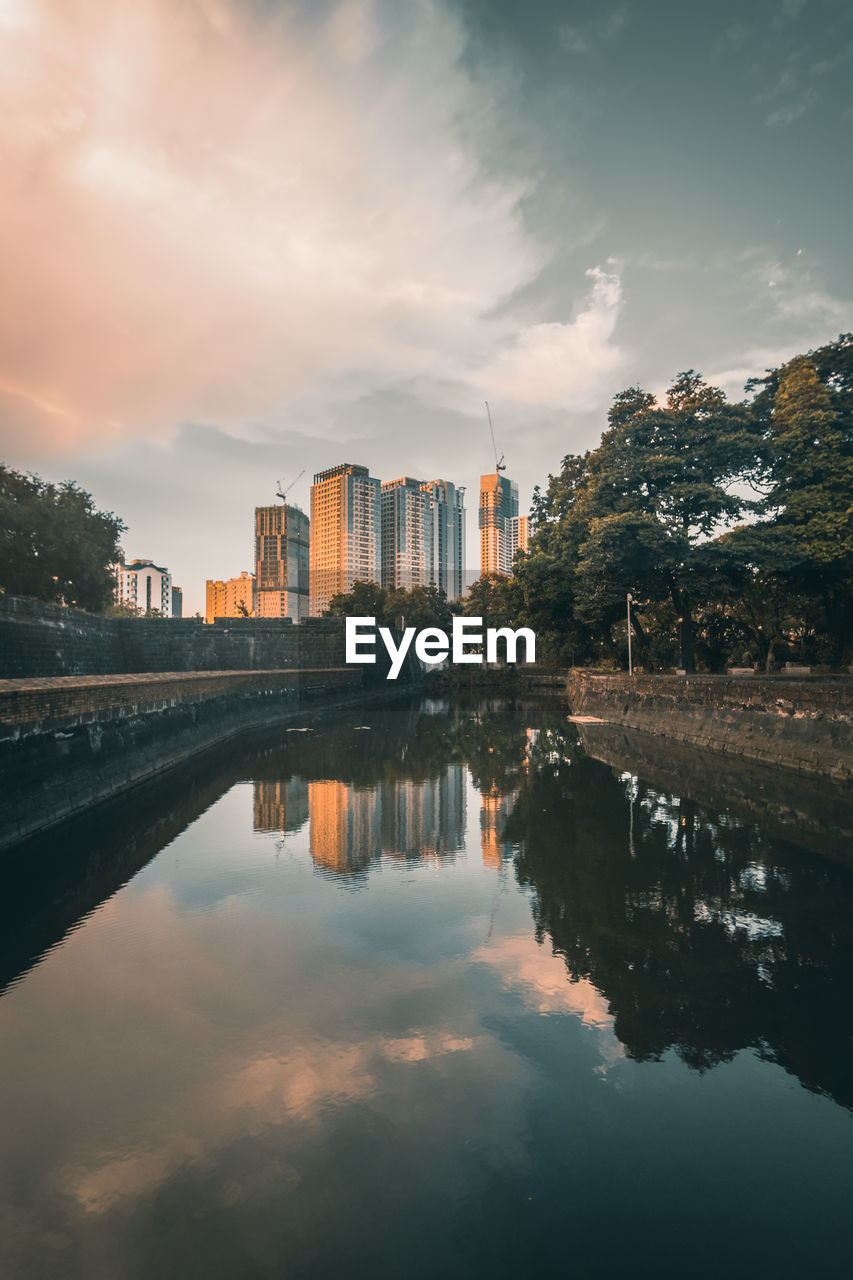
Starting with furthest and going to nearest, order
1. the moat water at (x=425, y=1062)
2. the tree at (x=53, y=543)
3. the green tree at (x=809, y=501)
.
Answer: the tree at (x=53, y=543), the green tree at (x=809, y=501), the moat water at (x=425, y=1062)

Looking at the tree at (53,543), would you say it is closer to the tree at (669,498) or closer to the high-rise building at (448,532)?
the tree at (669,498)

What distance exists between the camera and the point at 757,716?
2173 centimetres

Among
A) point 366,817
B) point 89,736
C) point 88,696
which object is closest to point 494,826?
point 366,817

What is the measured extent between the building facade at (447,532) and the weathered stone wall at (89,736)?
15661cm

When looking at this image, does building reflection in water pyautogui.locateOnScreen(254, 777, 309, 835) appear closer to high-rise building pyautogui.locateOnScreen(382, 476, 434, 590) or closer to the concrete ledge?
the concrete ledge

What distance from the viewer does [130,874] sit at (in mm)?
10219

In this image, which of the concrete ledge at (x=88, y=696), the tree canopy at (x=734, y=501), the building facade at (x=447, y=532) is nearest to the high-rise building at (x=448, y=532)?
the building facade at (x=447, y=532)

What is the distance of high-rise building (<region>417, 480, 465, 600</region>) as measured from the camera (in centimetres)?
18438

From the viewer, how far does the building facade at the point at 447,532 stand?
184375mm

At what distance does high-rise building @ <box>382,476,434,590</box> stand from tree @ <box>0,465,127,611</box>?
133 meters

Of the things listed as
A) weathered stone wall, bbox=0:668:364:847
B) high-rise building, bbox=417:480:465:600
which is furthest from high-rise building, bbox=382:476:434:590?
weathered stone wall, bbox=0:668:364:847

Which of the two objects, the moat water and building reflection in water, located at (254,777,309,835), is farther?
building reflection in water, located at (254,777,309,835)

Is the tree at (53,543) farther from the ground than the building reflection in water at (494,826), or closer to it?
farther from the ground

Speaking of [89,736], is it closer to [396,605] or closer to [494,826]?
[494,826]
